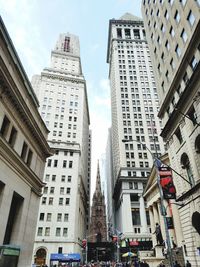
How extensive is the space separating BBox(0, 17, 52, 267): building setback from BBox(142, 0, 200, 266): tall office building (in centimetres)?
1636

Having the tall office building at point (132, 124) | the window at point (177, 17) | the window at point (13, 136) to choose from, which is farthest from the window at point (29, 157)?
the tall office building at point (132, 124)

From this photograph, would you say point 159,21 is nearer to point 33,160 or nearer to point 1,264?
point 33,160

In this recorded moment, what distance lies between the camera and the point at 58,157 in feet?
228

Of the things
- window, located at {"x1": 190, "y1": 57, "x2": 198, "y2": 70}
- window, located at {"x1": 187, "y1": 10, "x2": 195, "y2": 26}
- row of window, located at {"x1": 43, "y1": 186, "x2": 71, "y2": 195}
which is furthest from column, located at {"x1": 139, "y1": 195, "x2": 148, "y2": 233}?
window, located at {"x1": 187, "y1": 10, "x2": 195, "y2": 26}

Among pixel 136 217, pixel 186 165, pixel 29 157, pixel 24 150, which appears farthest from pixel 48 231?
pixel 186 165

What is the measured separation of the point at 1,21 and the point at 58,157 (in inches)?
2060

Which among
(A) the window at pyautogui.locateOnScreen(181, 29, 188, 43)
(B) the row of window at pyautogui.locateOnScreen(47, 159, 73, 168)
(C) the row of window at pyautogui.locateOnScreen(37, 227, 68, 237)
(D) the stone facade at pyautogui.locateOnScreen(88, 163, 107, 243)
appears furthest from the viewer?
(D) the stone facade at pyautogui.locateOnScreen(88, 163, 107, 243)

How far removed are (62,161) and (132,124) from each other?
32017mm

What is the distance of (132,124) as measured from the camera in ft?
282

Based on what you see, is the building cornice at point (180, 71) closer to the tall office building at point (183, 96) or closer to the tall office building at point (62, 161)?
the tall office building at point (183, 96)

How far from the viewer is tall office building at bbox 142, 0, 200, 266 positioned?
21.3 meters

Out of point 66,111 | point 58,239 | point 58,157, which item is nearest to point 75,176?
point 58,157

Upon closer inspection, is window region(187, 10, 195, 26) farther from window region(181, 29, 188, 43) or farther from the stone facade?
the stone facade

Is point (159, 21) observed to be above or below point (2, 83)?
above
